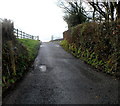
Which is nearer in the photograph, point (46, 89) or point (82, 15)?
point (46, 89)

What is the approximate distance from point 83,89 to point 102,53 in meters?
2.92

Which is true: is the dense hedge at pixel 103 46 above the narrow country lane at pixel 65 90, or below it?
above

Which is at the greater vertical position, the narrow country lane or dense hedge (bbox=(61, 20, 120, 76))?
dense hedge (bbox=(61, 20, 120, 76))

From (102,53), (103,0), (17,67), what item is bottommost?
(17,67)

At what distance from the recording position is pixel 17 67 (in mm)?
4711

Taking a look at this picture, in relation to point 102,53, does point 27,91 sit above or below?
below

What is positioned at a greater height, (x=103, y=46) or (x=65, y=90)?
(x=103, y=46)

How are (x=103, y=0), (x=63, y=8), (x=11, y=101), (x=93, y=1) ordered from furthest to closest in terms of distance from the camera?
(x=63, y=8), (x=93, y=1), (x=103, y=0), (x=11, y=101)

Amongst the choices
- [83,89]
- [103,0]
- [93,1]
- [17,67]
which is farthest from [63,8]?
[83,89]

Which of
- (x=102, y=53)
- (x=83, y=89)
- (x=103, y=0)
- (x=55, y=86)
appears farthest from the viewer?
(x=103, y=0)

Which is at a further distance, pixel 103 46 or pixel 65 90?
pixel 103 46

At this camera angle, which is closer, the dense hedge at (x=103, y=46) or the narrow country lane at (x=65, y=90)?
the narrow country lane at (x=65, y=90)

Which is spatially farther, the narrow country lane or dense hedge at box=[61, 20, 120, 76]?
dense hedge at box=[61, 20, 120, 76]

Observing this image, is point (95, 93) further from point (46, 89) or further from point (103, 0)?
point (103, 0)
